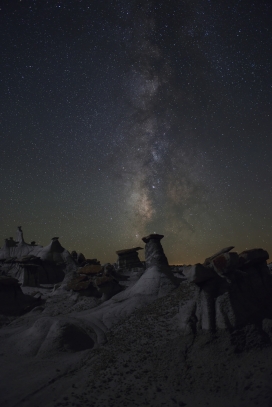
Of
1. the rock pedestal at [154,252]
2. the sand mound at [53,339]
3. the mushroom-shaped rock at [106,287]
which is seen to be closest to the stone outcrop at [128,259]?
the rock pedestal at [154,252]

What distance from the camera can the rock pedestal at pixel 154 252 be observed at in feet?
62.7

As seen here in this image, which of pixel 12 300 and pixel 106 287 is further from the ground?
pixel 12 300

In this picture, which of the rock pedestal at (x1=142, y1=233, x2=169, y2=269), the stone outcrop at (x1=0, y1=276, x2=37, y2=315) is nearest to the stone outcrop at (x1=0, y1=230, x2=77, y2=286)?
the stone outcrop at (x1=0, y1=276, x2=37, y2=315)

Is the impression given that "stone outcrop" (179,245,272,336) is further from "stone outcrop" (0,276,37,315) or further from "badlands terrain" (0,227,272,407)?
"stone outcrop" (0,276,37,315)

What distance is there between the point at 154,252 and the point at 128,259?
1250 cm

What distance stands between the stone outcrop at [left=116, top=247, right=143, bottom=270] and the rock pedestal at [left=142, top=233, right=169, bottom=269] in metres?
11.2

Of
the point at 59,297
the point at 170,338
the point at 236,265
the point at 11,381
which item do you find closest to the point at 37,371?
the point at 11,381

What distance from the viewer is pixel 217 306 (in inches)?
356

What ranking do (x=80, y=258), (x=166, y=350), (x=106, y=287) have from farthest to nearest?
(x=80, y=258) < (x=106, y=287) < (x=166, y=350)

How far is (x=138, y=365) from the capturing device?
8.65m

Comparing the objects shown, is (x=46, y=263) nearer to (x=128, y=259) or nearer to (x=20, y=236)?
(x=20, y=236)

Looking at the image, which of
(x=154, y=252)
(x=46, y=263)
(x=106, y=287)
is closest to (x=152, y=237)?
(x=154, y=252)

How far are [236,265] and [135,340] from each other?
5.07 meters

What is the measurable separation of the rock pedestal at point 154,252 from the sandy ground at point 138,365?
6.18 meters
